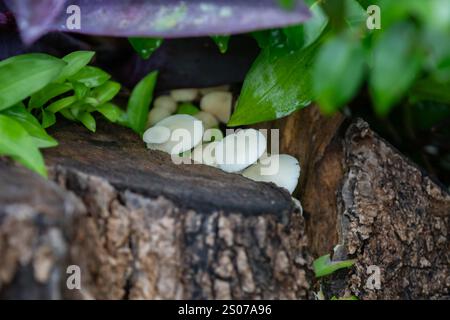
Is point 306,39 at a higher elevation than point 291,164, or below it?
higher

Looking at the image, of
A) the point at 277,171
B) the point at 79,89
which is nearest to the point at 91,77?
the point at 79,89

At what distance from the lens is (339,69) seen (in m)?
0.69

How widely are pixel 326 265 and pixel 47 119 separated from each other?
53cm

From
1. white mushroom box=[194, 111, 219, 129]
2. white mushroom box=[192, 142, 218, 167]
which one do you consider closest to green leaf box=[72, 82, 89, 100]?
white mushroom box=[192, 142, 218, 167]

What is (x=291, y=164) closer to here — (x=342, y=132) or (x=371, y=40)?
(x=342, y=132)

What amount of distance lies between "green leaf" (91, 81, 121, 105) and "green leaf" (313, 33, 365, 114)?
586 millimetres

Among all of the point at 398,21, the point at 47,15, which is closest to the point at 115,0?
the point at 47,15

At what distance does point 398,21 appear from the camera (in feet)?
2.28

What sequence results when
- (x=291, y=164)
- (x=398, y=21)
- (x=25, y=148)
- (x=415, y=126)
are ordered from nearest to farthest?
(x=398, y=21)
(x=25, y=148)
(x=291, y=164)
(x=415, y=126)

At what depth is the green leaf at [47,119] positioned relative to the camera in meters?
1.10

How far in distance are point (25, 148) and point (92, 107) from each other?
326mm

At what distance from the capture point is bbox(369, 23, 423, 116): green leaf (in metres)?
0.66

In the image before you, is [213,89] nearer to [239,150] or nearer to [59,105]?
[239,150]

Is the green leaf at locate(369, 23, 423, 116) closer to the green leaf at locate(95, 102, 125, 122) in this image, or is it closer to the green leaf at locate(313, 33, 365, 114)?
the green leaf at locate(313, 33, 365, 114)
